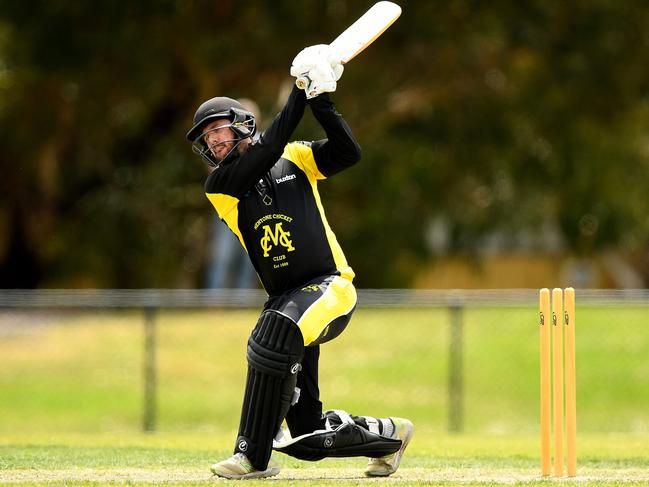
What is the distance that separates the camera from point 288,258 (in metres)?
6.72

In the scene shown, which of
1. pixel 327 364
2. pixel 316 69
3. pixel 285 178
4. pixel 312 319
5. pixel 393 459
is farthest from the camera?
pixel 327 364

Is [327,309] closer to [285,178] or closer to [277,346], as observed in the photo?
[277,346]

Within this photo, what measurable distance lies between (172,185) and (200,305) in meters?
8.73

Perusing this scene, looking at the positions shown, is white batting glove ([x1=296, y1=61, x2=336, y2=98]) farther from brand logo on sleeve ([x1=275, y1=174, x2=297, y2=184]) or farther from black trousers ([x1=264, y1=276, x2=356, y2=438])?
black trousers ([x1=264, y1=276, x2=356, y2=438])

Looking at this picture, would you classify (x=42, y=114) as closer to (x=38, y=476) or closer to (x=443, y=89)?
(x=443, y=89)

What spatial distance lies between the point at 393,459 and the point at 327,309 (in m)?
1.07

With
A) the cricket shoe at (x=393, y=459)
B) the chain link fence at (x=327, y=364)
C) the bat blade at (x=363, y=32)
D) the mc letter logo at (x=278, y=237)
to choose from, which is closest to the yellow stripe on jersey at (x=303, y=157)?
the mc letter logo at (x=278, y=237)

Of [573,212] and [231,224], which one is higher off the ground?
[573,212]

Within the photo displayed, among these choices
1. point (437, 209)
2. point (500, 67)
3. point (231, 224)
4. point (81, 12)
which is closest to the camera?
point (231, 224)

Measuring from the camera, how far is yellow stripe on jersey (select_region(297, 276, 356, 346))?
257 inches

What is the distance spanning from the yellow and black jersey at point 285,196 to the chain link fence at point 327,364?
6711 mm

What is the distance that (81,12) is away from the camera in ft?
67.1

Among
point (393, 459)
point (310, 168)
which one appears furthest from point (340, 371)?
point (310, 168)

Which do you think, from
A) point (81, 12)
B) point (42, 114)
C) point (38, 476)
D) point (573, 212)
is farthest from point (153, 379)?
point (573, 212)
